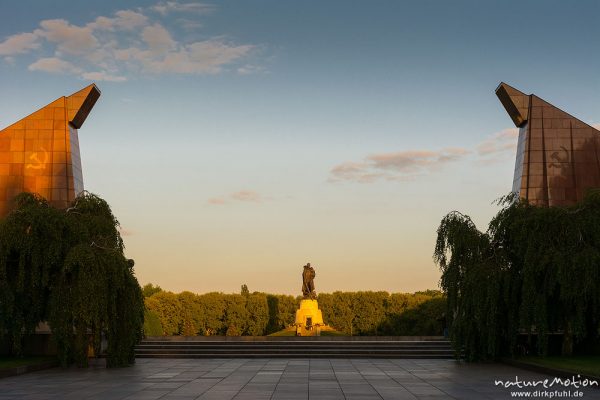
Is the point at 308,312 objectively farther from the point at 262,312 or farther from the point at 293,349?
the point at 262,312

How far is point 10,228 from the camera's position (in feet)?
71.6

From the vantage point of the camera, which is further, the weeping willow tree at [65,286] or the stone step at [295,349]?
the stone step at [295,349]

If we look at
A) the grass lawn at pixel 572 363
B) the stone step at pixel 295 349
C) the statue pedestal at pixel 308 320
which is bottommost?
the grass lawn at pixel 572 363

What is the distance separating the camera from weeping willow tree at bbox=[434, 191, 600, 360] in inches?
848

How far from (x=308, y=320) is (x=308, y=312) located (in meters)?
0.46

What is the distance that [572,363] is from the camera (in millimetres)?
20641

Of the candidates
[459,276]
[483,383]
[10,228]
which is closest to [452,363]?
[459,276]

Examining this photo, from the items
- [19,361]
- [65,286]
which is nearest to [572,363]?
[65,286]

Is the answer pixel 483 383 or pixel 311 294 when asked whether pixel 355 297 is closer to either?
pixel 311 294

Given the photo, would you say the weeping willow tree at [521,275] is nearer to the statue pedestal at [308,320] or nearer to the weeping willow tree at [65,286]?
the weeping willow tree at [65,286]

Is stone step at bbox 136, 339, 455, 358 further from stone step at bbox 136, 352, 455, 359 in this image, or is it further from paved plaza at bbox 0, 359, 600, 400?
paved plaza at bbox 0, 359, 600, 400

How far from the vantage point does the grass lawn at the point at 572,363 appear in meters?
18.2

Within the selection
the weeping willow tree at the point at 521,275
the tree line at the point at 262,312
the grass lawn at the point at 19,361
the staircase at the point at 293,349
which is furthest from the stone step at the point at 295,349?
the tree line at the point at 262,312

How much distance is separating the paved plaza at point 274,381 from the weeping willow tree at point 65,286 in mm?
1045
